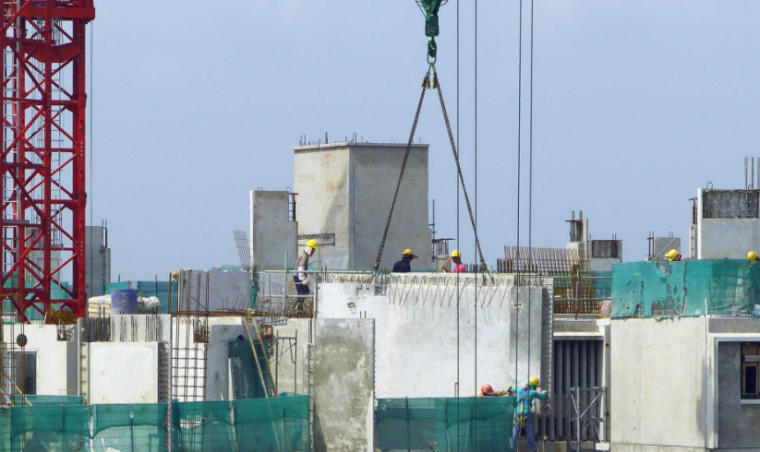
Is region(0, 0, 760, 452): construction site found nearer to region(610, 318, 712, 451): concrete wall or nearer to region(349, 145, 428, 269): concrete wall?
region(610, 318, 712, 451): concrete wall

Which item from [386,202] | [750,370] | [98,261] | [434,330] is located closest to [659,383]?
[750,370]

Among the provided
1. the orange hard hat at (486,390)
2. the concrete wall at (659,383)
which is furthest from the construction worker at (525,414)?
the concrete wall at (659,383)

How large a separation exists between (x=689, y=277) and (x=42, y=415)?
1032cm

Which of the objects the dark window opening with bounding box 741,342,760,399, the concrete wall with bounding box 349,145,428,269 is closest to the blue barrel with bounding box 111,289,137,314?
the dark window opening with bounding box 741,342,760,399

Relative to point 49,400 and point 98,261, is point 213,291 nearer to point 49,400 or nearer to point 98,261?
point 49,400

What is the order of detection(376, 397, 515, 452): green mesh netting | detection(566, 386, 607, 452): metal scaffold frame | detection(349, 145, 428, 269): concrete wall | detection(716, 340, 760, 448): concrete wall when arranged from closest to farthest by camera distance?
detection(716, 340, 760, 448): concrete wall
detection(376, 397, 515, 452): green mesh netting
detection(566, 386, 607, 452): metal scaffold frame
detection(349, 145, 428, 269): concrete wall

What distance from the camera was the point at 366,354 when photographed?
2470 cm

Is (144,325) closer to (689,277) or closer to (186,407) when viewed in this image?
(186,407)

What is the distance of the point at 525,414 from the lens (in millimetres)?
24766

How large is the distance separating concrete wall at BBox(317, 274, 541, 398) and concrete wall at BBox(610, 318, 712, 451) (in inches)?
72.9

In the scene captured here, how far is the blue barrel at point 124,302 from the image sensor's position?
30.0 metres

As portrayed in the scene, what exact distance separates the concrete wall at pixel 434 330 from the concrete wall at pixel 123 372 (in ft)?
12.6

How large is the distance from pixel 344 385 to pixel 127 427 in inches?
162

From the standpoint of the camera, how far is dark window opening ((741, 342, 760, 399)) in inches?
926
